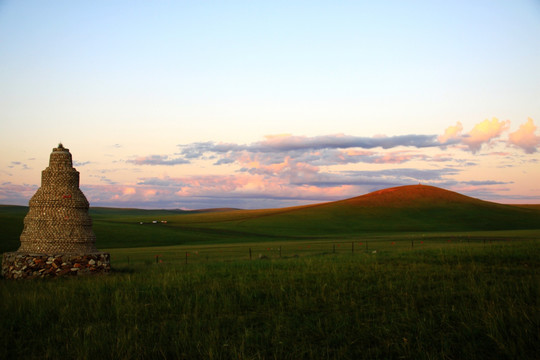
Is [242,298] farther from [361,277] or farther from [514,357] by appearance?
[514,357]

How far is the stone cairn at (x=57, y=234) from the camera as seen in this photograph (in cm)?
2150

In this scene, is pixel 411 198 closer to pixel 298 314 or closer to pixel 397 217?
pixel 397 217

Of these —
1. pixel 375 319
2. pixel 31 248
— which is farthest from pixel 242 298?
pixel 31 248

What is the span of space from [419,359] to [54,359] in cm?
687

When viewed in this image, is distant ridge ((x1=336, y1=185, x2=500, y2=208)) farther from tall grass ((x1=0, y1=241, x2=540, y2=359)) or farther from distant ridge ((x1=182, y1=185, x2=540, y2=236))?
tall grass ((x1=0, y1=241, x2=540, y2=359))

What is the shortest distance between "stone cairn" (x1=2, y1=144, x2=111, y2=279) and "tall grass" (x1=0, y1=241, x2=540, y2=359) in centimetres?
401

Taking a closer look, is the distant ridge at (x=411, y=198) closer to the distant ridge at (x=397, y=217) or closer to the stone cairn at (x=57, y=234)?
the distant ridge at (x=397, y=217)

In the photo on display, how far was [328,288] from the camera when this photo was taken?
14.5 metres

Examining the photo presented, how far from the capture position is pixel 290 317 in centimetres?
1120

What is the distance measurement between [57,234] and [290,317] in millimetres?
15829

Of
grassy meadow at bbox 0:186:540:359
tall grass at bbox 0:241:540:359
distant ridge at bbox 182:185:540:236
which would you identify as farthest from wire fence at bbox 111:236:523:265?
distant ridge at bbox 182:185:540:236

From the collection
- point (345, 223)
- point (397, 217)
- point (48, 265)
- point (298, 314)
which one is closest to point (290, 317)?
point (298, 314)

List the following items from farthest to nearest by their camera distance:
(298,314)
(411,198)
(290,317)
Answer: (411,198) → (298,314) → (290,317)

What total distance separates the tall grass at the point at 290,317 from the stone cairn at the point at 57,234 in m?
4.01
